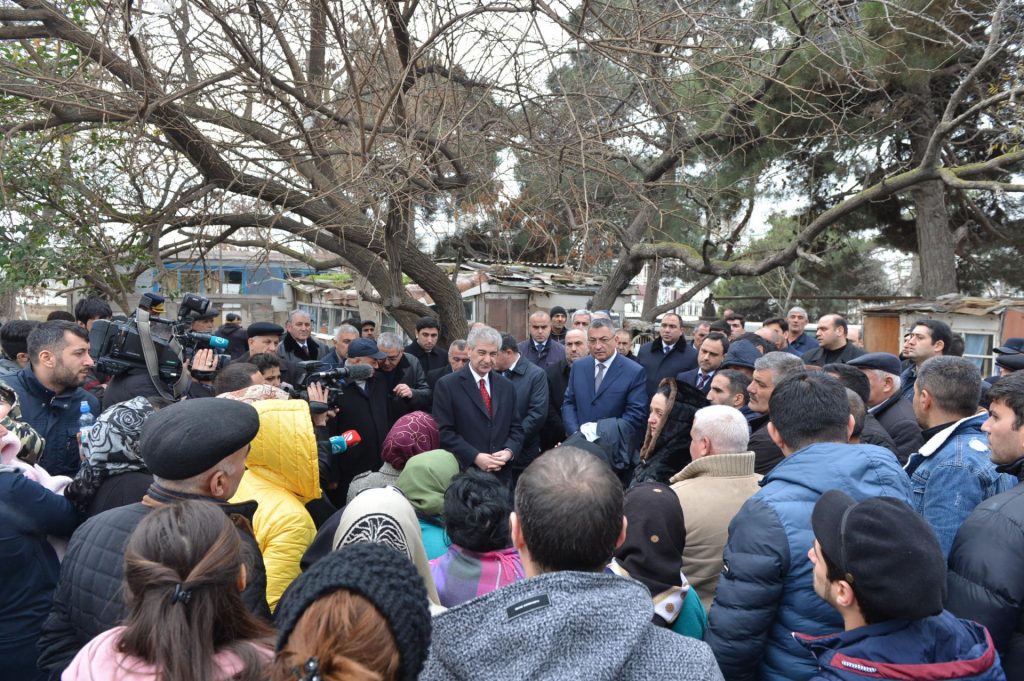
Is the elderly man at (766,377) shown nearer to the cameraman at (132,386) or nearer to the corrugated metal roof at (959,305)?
the cameraman at (132,386)

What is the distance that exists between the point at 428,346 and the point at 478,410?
2.26 meters

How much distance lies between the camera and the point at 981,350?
9781 millimetres

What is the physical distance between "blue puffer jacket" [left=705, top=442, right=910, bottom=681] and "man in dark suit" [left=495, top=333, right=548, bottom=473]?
2.77m

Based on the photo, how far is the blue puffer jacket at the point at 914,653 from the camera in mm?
1501

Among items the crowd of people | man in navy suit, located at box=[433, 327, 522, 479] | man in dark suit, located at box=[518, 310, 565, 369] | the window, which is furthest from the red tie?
the window

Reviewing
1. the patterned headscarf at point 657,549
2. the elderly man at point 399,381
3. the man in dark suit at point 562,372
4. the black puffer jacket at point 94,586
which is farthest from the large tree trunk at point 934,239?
the black puffer jacket at point 94,586

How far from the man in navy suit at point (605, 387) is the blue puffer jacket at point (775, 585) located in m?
2.93

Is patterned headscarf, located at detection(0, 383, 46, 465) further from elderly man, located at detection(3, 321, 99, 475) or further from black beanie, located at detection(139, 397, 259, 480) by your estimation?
black beanie, located at detection(139, 397, 259, 480)

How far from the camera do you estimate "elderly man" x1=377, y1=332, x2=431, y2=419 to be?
17.3 ft

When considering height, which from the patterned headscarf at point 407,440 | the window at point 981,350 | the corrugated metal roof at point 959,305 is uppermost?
the corrugated metal roof at point 959,305

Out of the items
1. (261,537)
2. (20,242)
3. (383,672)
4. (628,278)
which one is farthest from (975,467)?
(20,242)

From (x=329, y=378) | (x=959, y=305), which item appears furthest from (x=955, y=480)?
(x=959, y=305)

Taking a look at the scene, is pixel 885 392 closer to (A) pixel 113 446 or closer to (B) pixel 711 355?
(B) pixel 711 355

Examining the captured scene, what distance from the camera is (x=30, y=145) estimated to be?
5746mm
